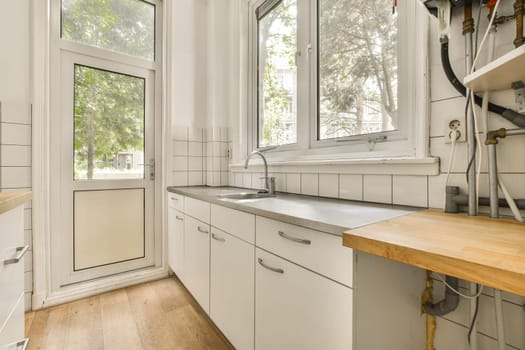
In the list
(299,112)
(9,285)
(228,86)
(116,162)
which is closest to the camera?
(9,285)

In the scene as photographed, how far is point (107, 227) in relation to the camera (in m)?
2.13

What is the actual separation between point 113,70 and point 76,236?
55.7 inches

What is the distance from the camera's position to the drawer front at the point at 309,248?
0.74 meters

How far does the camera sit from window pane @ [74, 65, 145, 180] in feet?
6.59

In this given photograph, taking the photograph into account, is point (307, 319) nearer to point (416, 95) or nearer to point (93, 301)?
point (416, 95)

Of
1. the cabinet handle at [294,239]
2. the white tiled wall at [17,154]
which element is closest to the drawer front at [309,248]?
the cabinet handle at [294,239]

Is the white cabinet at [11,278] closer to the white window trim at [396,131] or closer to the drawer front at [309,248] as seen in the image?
the drawer front at [309,248]

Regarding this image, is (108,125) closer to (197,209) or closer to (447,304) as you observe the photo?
(197,209)

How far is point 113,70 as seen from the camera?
213 cm

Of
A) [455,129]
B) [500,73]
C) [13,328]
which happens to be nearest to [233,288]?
[13,328]

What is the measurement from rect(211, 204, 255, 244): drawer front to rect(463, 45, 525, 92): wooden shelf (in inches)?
37.0

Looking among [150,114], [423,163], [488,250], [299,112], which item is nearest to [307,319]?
[488,250]

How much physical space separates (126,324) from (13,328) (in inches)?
33.6

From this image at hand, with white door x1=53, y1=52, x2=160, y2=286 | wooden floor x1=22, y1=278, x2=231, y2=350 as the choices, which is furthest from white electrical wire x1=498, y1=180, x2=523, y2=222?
white door x1=53, y1=52, x2=160, y2=286
